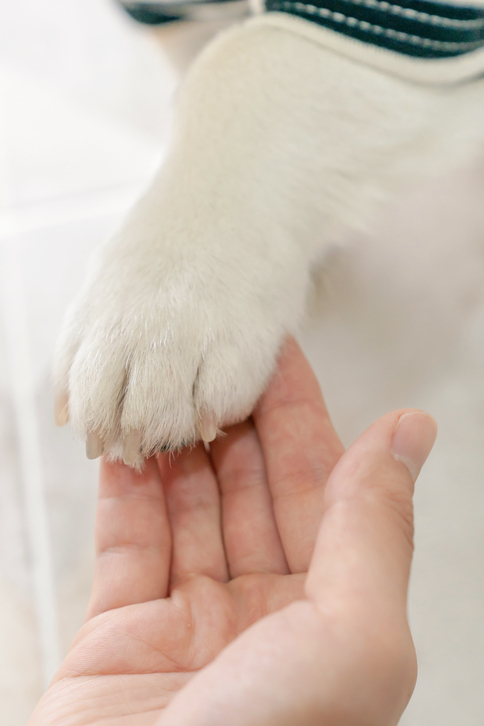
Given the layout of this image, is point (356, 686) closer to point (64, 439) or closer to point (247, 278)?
point (247, 278)

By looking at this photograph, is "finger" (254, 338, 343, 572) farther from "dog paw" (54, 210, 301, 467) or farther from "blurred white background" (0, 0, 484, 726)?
Result: "blurred white background" (0, 0, 484, 726)

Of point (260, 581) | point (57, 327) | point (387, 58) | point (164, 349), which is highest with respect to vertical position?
point (387, 58)

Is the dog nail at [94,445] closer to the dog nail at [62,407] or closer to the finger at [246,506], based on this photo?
the dog nail at [62,407]

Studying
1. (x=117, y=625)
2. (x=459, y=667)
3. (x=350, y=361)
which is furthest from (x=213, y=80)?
(x=459, y=667)

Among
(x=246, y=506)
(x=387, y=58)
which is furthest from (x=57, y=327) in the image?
(x=387, y=58)

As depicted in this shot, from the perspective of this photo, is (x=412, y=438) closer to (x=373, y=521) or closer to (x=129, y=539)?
(x=373, y=521)

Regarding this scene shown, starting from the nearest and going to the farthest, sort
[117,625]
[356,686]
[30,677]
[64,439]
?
[356,686], [117,625], [30,677], [64,439]

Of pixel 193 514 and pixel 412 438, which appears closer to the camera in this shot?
pixel 412 438
